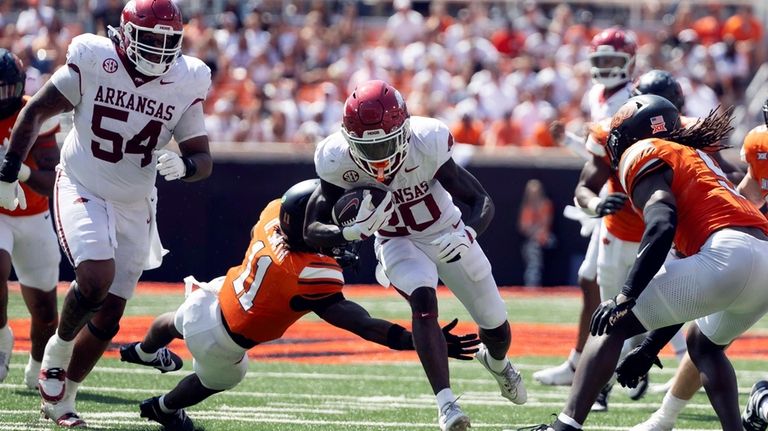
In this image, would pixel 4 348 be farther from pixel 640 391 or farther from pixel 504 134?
pixel 504 134

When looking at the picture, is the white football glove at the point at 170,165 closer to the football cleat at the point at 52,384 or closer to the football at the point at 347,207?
the football at the point at 347,207

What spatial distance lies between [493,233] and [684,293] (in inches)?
359

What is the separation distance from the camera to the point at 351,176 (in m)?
5.53

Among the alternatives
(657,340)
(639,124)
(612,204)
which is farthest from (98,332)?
(639,124)

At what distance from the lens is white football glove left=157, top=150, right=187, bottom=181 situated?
5.52 m

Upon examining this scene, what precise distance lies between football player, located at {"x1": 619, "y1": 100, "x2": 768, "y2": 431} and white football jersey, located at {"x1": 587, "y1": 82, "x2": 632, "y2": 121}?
6.03 ft

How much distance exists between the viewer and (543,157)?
13812mm

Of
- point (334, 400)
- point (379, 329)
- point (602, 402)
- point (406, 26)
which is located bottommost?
point (406, 26)

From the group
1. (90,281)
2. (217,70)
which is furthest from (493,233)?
(90,281)

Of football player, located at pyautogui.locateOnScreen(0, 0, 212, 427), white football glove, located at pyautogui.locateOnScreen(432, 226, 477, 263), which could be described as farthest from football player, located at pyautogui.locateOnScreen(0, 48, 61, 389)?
white football glove, located at pyautogui.locateOnScreen(432, 226, 477, 263)

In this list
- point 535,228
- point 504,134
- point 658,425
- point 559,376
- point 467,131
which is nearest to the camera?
point 658,425

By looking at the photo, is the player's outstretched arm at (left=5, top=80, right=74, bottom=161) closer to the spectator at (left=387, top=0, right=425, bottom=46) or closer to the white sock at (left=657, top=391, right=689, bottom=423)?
the white sock at (left=657, top=391, right=689, bottom=423)

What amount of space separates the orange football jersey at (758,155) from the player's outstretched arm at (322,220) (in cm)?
191

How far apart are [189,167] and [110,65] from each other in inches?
24.1
